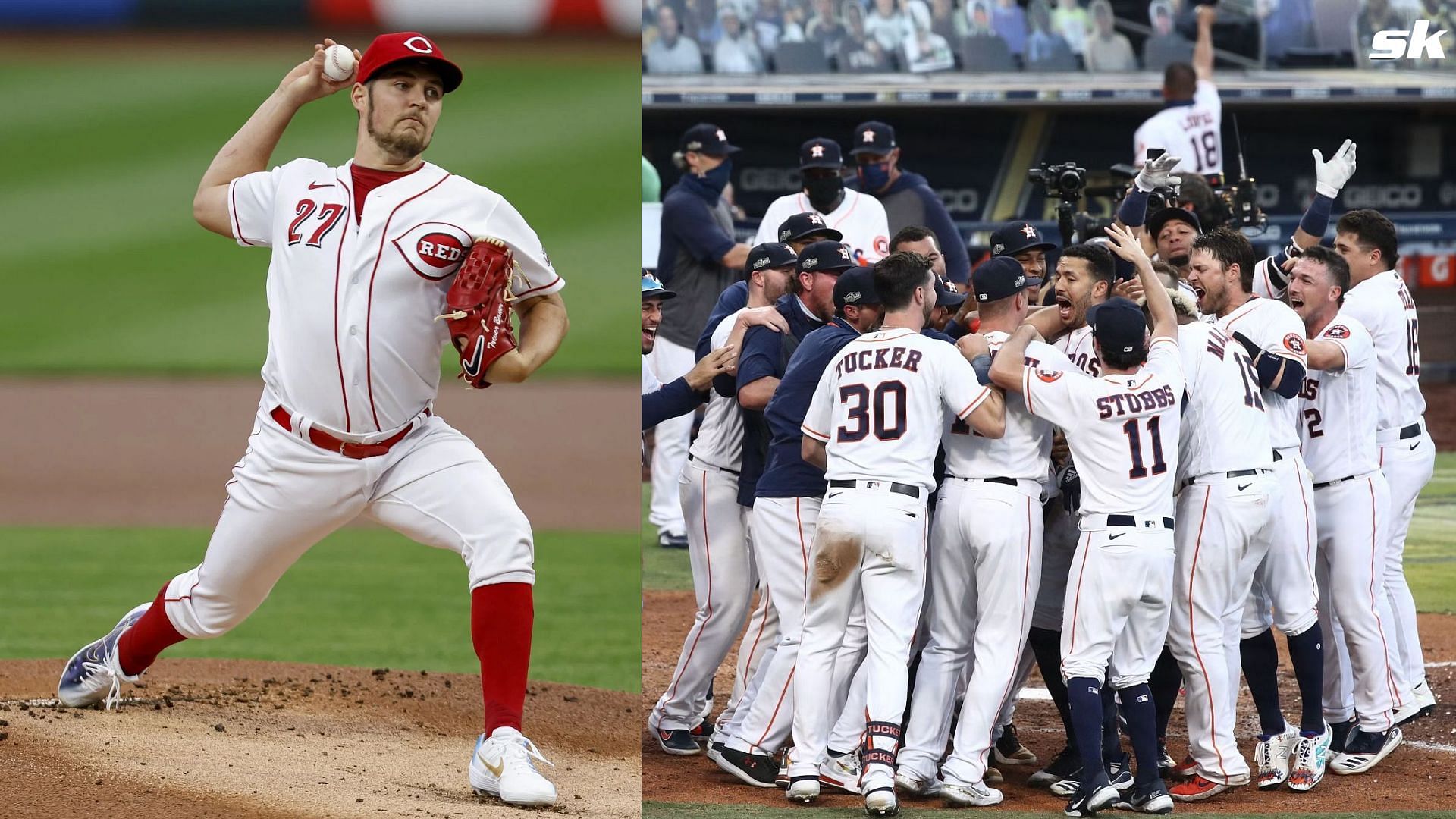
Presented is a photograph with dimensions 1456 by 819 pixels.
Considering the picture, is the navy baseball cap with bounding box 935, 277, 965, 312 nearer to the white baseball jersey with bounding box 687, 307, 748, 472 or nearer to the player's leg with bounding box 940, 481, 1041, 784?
the white baseball jersey with bounding box 687, 307, 748, 472

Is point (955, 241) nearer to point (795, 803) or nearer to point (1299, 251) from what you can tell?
point (1299, 251)

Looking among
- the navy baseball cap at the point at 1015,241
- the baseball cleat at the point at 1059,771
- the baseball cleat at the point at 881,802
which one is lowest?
the baseball cleat at the point at 1059,771

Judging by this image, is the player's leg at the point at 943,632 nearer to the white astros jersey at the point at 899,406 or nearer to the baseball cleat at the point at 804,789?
the white astros jersey at the point at 899,406

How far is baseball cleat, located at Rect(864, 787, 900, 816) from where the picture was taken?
3.74 m

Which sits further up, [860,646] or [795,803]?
[860,646]

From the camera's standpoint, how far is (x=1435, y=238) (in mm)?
13875

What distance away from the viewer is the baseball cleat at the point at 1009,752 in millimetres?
4516

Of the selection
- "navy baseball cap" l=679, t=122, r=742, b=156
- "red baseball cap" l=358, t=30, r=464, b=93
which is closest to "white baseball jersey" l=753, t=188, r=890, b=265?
"navy baseball cap" l=679, t=122, r=742, b=156

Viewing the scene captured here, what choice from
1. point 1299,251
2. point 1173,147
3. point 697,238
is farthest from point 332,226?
point 1173,147

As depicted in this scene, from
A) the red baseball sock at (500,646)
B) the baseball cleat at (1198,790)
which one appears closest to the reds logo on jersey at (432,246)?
the red baseball sock at (500,646)

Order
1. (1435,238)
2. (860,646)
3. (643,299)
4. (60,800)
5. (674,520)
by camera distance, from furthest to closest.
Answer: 1. (1435,238)
2. (674,520)
3. (643,299)
4. (860,646)
5. (60,800)

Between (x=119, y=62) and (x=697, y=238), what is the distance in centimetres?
2282

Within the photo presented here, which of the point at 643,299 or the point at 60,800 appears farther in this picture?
the point at 643,299

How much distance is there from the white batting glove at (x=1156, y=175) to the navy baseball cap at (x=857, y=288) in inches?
39.5
